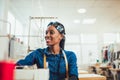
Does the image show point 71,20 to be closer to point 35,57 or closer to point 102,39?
point 102,39

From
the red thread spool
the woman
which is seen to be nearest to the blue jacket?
the woman

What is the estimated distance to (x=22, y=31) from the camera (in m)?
7.95

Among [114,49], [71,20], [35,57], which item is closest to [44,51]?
[35,57]

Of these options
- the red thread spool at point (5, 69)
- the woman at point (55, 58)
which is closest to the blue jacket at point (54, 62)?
the woman at point (55, 58)

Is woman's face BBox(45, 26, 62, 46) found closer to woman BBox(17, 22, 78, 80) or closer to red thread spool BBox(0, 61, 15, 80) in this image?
woman BBox(17, 22, 78, 80)

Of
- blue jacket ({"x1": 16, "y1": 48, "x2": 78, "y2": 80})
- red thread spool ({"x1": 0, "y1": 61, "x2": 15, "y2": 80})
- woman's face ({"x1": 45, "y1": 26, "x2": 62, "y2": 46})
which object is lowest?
blue jacket ({"x1": 16, "y1": 48, "x2": 78, "y2": 80})

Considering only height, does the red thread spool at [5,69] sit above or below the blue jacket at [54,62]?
above

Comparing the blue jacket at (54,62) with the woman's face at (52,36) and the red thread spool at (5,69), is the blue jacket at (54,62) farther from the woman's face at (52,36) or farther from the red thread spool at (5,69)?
the red thread spool at (5,69)

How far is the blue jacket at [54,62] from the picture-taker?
1364 mm

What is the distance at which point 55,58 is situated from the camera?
1421 mm

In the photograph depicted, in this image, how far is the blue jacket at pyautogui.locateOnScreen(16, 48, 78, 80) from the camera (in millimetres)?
1364

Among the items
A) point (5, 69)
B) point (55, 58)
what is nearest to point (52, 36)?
point (55, 58)

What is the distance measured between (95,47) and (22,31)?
465cm

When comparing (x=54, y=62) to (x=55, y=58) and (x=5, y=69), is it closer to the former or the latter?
(x=55, y=58)
